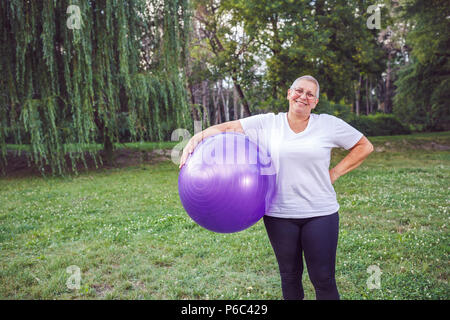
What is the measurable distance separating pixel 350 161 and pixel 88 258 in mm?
3579

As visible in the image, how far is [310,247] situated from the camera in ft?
8.07

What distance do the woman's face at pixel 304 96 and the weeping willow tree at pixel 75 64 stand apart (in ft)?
15.6

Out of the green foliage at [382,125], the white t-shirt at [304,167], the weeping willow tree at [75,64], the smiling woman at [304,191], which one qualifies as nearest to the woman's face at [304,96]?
the smiling woman at [304,191]

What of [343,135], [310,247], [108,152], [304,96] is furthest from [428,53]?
[310,247]

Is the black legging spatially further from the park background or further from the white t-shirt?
the park background

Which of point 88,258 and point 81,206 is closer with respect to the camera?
point 88,258

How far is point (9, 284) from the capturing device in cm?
377

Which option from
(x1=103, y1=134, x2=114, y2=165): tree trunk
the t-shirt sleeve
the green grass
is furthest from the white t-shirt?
(x1=103, y1=134, x2=114, y2=165): tree trunk

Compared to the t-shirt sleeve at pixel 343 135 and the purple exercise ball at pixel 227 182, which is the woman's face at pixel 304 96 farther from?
the purple exercise ball at pixel 227 182

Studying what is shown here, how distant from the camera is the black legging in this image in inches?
96.1

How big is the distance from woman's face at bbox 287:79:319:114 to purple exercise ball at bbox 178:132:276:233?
45 cm

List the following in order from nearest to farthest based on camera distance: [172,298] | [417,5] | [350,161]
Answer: [350,161] → [172,298] → [417,5]
